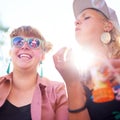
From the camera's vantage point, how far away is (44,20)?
1498 mm

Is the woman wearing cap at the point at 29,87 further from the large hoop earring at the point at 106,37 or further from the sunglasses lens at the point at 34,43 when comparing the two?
the large hoop earring at the point at 106,37

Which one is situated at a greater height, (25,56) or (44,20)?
(44,20)

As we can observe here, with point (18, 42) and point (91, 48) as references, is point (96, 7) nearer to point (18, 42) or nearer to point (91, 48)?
point (91, 48)

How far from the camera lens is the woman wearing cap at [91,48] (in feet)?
4.40

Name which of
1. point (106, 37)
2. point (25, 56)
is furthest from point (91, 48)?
point (25, 56)

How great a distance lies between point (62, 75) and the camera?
4.43 ft

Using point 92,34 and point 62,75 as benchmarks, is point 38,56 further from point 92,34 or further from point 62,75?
point 92,34

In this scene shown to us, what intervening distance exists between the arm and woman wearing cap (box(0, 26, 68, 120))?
0.22 feet

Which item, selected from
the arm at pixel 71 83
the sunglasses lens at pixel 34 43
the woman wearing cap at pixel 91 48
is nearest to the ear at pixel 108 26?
the woman wearing cap at pixel 91 48

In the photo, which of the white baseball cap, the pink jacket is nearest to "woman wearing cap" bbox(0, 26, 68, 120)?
the pink jacket

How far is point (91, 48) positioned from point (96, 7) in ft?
0.73

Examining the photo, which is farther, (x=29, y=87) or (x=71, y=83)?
(x=29, y=87)

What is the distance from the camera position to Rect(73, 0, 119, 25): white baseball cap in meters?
1.46

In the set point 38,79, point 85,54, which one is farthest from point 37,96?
point 85,54
